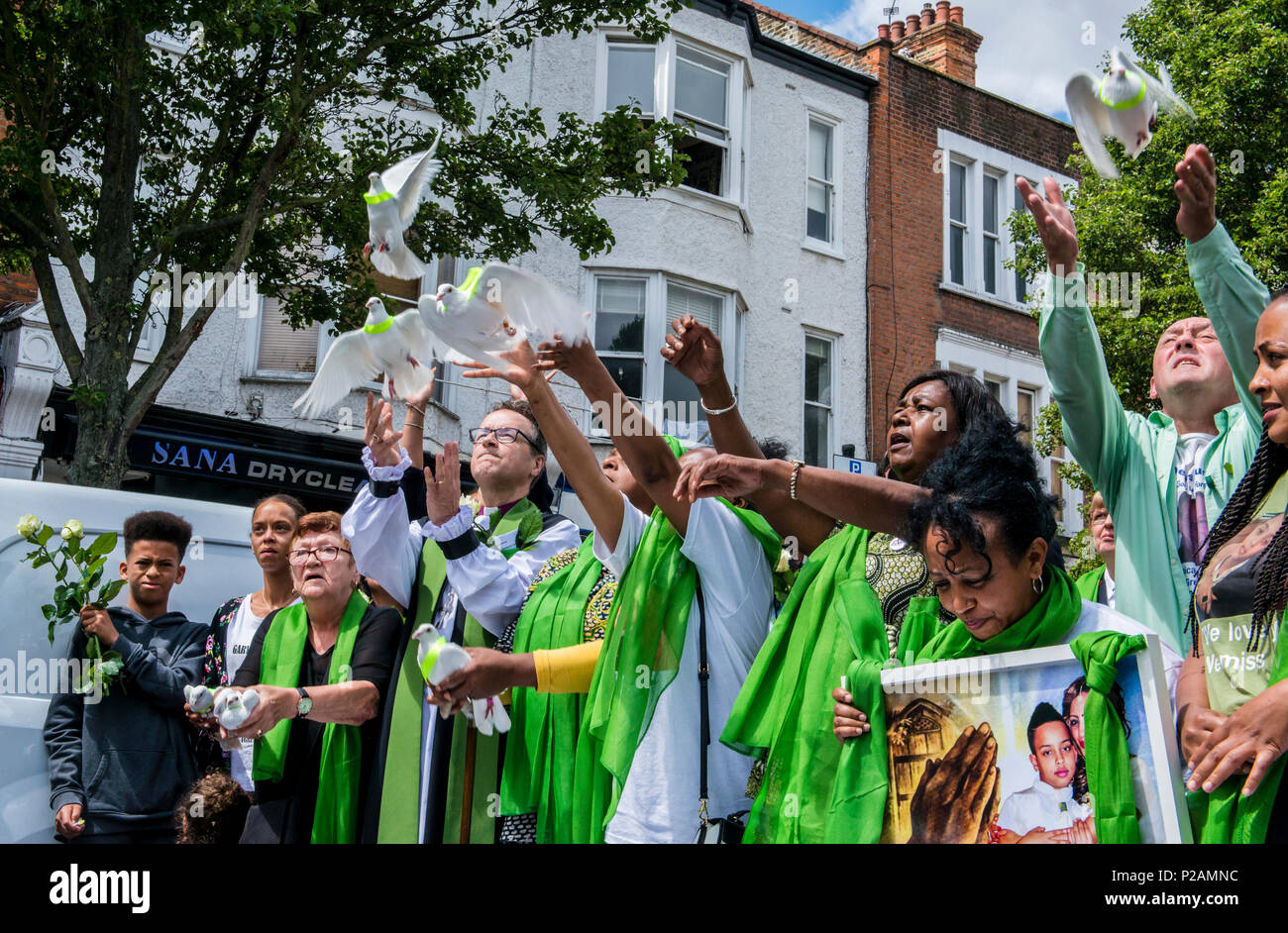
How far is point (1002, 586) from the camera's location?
240 cm

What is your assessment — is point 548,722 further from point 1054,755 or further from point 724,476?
point 1054,755

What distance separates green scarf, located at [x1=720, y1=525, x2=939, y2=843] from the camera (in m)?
2.58

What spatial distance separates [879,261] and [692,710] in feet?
43.9

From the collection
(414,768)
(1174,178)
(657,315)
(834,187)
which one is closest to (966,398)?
(414,768)

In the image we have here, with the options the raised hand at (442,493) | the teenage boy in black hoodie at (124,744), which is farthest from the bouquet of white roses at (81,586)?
the raised hand at (442,493)

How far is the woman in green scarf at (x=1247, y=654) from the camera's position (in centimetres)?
211

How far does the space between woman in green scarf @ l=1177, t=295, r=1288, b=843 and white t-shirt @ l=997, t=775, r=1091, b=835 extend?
0.21m

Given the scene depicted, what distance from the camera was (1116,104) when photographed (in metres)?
2.77

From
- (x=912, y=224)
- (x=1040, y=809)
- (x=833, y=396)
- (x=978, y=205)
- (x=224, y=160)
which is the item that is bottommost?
(x=1040, y=809)

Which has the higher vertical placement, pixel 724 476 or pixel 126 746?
pixel 724 476

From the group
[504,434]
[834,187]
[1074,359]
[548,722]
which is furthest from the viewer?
[834,187]

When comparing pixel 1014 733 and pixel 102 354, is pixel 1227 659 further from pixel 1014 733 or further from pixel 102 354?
pixel 102 354

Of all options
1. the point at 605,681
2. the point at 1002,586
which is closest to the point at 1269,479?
the point at 1002,586

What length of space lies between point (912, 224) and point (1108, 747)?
14.7 meters
